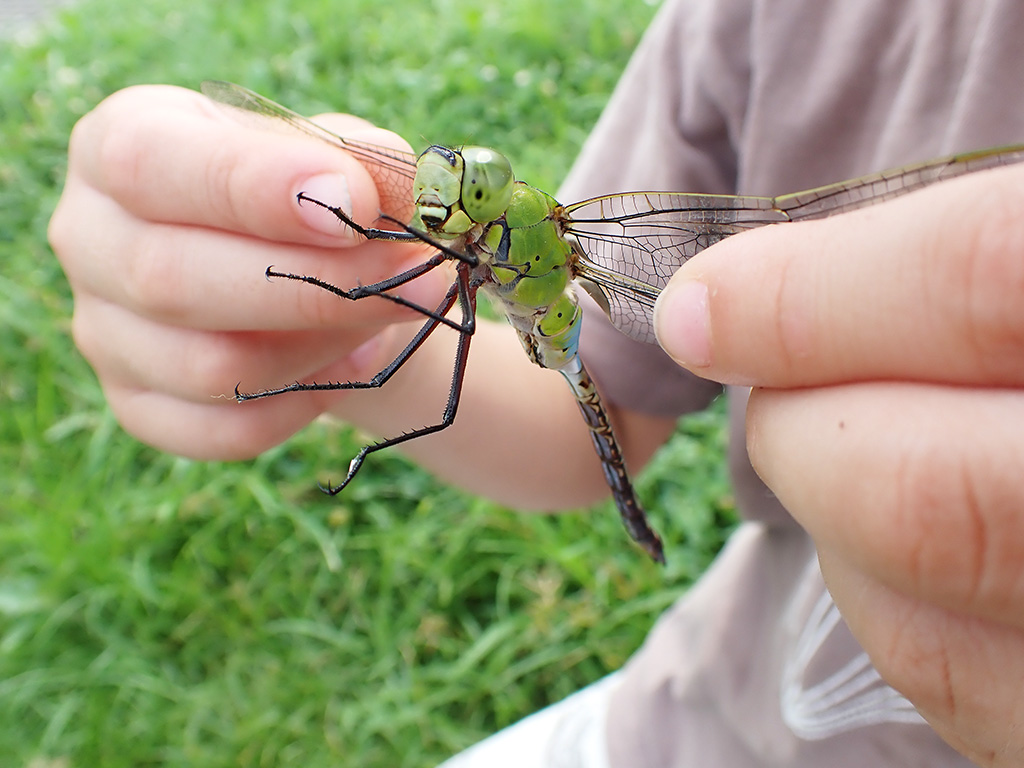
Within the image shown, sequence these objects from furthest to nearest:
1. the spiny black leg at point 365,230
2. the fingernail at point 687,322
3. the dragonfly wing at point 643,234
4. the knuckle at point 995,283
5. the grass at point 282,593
Answer: the grass at point 282,593 → the dragonfly wing at point 643,234 → the spiny black leg at point 365,230 → the fingernail at point 687,322 → the knuckle at point 995,283

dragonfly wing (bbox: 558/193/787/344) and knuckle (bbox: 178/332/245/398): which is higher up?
dragonfly wing (bbox: 558/193/787/344)

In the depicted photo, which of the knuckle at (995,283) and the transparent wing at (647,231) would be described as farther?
the transparent wing at (647,231)

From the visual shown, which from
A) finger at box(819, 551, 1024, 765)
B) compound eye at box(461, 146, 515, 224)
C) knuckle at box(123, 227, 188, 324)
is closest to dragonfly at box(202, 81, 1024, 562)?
compound eye at box(461, 146, 515, 224)

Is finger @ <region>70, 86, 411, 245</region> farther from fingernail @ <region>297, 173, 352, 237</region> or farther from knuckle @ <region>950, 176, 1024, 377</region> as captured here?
knuckle @ <region>950, 176, 1024, 377</region>

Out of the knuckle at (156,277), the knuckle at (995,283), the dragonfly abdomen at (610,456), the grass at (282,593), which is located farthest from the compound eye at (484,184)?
the grass at (282,593)

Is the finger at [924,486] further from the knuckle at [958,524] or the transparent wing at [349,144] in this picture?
the transparent wing at [349,144]

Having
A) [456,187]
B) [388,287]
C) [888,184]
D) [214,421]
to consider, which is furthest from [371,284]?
[888,184]

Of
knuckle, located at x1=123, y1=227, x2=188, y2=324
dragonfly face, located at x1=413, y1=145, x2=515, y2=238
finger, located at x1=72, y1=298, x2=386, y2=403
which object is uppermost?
dragonfly face, located at x1=413, y1=145, x2=515, y2=238
